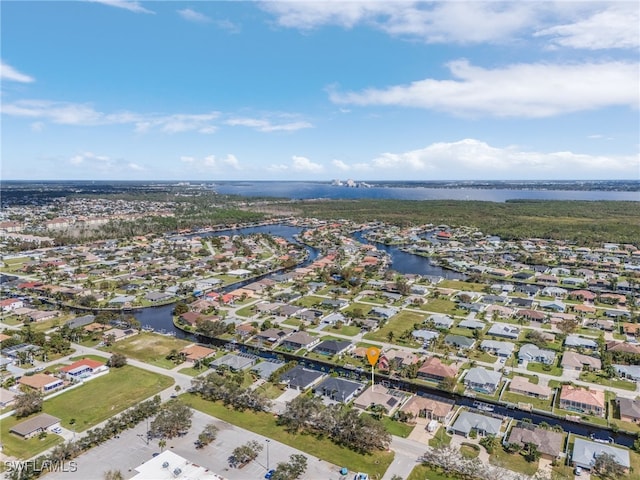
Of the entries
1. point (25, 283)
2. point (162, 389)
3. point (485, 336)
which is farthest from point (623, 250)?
point (25, 283)

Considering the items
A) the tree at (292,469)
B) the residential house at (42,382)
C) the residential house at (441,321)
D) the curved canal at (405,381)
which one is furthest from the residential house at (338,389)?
the residential house at (42,382)

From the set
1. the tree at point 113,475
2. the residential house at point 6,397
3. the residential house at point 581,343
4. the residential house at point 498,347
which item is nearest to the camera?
the tree at point 113,475

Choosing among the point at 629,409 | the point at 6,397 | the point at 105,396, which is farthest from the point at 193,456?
the point at 629,409

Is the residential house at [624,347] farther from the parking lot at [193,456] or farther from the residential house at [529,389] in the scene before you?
the parking lot at [193,456]

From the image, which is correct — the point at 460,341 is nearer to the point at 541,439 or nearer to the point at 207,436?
the point at 541,439

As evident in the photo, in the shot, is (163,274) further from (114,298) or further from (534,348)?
(534,348)

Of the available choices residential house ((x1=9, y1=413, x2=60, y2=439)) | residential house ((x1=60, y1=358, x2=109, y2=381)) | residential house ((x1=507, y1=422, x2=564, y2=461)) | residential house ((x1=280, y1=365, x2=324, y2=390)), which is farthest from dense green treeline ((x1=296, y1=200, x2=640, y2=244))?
residential house ((x1=9, y1=413, x2=60, y2=439))
